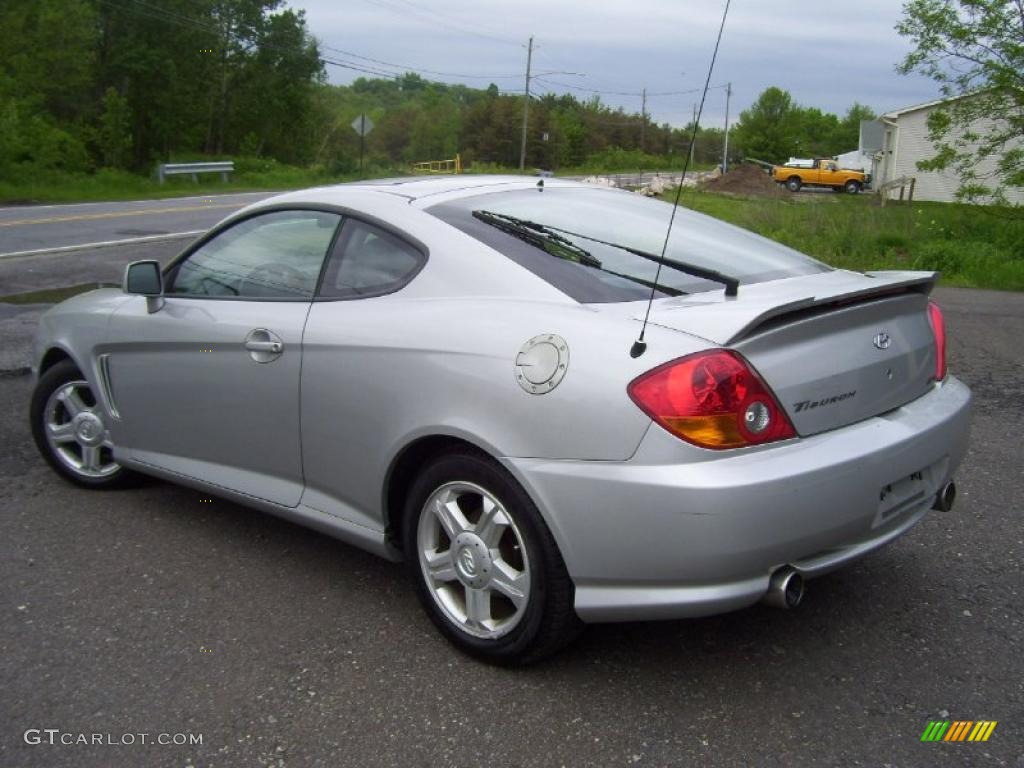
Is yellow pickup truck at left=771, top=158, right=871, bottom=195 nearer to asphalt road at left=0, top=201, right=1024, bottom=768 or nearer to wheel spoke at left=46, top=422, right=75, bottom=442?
wheel spoke at left=46, top=422, right=75, bottom=442

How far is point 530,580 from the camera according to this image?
3.00 m

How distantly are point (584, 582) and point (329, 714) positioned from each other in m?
0.82

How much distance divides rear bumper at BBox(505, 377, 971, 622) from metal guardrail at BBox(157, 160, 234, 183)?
1478 inches

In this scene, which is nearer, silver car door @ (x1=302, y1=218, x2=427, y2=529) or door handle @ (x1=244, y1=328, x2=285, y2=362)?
silver car door @ (x1=302, y1=218, x2=427, y2=529)

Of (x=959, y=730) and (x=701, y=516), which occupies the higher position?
(x=701, y=516)

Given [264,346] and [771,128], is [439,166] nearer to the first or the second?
[771,128]

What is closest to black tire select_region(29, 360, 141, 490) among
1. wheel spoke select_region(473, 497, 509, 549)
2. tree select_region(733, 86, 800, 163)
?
wheel spoke select_region(473, 497, 509, 549)

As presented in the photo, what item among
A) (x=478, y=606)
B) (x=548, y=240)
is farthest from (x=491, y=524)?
(x=548, y=240)

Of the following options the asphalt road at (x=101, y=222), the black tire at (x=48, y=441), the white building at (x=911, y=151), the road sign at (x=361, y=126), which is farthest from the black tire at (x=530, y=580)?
the white building at (x=911, y=151)

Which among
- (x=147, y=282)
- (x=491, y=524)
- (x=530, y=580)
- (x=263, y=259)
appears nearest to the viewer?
(x=530, y=580)

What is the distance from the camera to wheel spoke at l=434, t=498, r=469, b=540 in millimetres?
3193

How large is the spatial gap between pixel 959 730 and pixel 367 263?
2.38m

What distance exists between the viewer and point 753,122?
92875 mm

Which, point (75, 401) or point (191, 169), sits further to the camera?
point (191, 169)
